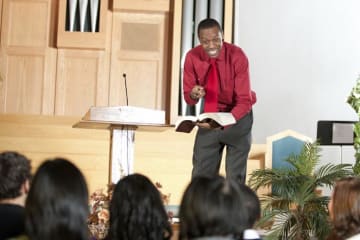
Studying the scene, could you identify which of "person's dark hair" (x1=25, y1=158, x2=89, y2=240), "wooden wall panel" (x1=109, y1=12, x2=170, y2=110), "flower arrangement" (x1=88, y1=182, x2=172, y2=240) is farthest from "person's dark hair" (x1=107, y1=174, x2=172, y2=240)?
"wooden wall panel" (x1=109, y1=12, x2=170, y2=110)

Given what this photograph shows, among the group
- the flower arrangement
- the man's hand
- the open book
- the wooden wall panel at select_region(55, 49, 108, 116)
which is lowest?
the flower arrangement

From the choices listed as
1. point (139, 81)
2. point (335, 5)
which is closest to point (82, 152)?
point (139, 81)

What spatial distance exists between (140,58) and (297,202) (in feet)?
11.5

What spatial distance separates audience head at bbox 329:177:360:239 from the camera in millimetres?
2703

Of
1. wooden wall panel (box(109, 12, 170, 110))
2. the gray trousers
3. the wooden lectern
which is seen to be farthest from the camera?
wooden wall panel (box(109, 12, 170, 110))

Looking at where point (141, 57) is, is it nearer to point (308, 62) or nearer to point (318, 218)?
point (308, 62)

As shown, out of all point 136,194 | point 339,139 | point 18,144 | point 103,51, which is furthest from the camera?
point 103,51

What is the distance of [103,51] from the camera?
7.71 meters

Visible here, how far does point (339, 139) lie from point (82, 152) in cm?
275

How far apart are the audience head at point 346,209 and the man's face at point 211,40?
5.52 ft

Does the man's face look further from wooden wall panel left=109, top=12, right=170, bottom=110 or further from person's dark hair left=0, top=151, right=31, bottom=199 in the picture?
wooden wall panel left=109, top=12, right=170, bottom=110

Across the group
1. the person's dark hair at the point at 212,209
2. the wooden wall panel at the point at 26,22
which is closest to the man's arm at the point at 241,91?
the person's dark hair at the point at 212,209

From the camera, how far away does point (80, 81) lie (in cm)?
767

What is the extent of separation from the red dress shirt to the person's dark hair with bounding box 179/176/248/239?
7.12 ft
